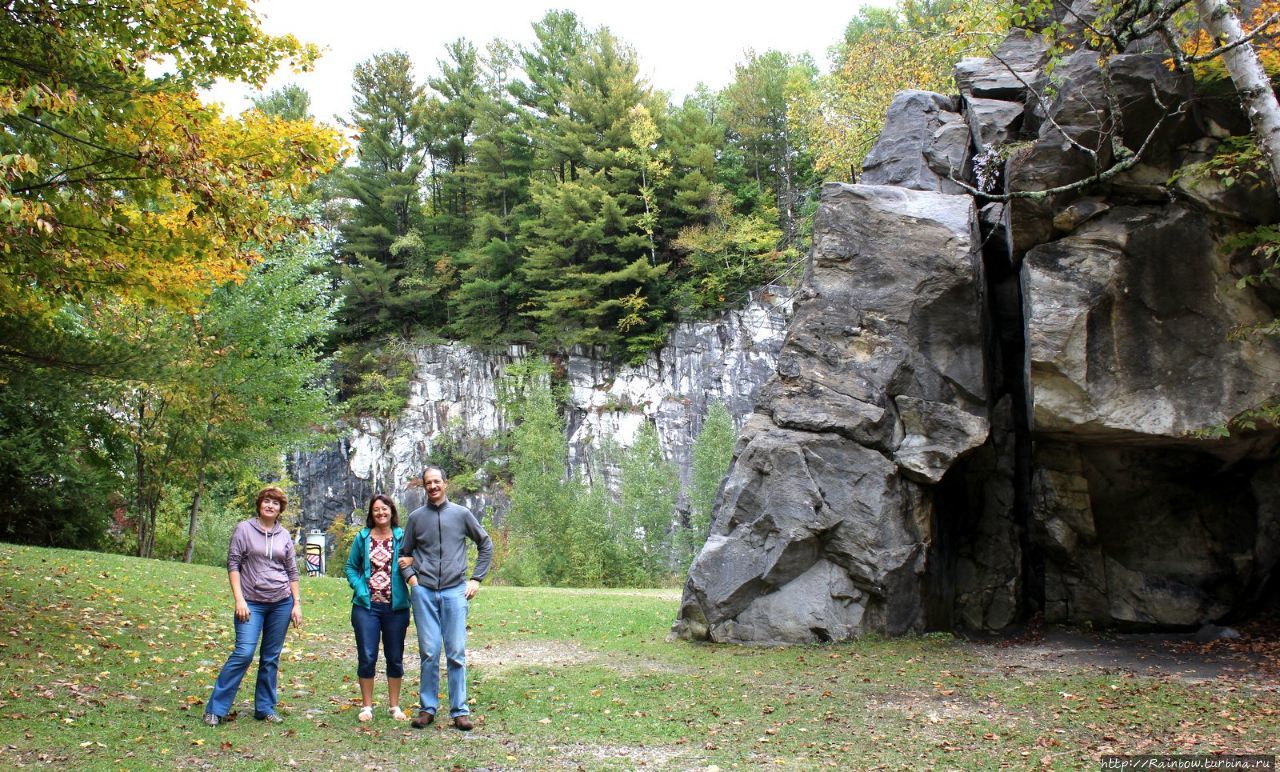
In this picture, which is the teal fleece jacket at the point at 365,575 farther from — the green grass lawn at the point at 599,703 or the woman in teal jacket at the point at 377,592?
the green grass lawn at the point at 599,703

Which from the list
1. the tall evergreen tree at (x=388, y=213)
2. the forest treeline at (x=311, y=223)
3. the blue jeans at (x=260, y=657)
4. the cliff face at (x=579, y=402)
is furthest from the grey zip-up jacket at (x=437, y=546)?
the tall evergreen tree at (x=388, y=213)

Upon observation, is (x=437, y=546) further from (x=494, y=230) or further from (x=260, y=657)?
(x=494, y=230)

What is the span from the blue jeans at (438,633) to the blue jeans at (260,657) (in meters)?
1.01

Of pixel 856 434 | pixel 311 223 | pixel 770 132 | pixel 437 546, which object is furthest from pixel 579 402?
pixel 437 546

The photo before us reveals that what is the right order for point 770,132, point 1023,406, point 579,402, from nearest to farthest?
point 1023,406, point 579,402, point 770,132

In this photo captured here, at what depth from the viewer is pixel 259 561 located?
6203 mm

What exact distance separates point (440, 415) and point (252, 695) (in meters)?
31.2

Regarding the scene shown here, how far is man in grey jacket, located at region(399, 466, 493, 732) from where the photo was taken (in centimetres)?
628

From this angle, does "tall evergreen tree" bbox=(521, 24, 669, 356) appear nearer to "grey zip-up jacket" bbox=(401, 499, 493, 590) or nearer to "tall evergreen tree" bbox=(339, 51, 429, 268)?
"tall evergreen tree" bbox=(339, 51, 429, 268)

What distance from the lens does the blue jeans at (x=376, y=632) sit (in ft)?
20.7

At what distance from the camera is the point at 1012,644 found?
38.7ft

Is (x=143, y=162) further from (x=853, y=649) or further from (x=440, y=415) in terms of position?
(x=440, y=415)

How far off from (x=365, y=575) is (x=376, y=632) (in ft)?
1.46

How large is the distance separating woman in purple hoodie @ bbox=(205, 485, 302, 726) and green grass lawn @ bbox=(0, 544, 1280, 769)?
0.20m
